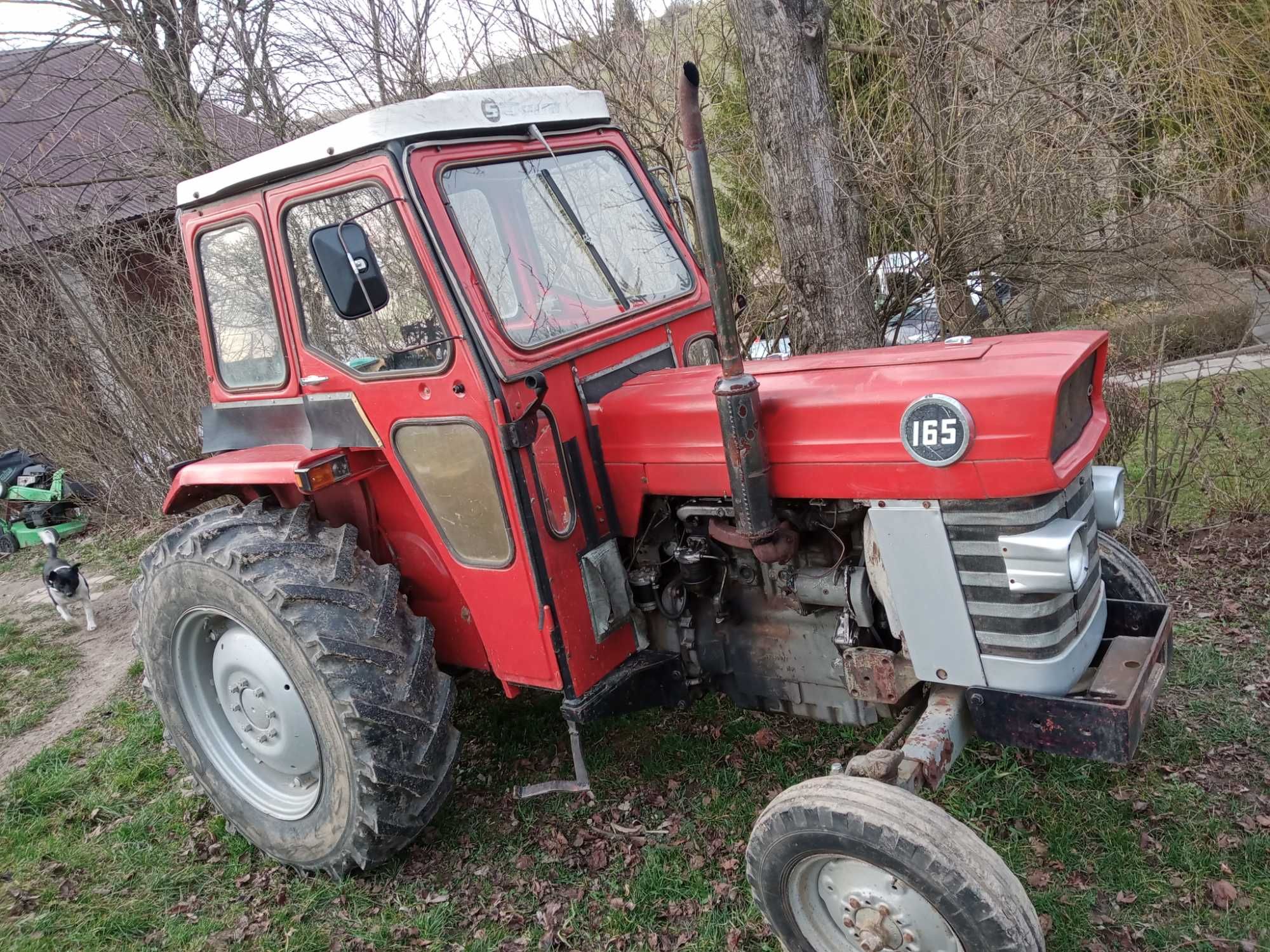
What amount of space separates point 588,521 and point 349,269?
104 centimetres

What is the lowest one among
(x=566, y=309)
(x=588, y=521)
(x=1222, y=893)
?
(x=1222, y=893)

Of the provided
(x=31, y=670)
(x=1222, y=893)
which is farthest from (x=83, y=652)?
(x=1222, y=893)

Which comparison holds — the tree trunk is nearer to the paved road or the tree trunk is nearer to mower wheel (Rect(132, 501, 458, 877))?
the paved road

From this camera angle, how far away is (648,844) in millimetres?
3242

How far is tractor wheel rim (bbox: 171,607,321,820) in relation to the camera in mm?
3236

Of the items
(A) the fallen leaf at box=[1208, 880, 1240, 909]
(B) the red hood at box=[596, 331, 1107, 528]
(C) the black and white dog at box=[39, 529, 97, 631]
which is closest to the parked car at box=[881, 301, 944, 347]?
(B) the red hood at box=[596, 331, 1107, 528]

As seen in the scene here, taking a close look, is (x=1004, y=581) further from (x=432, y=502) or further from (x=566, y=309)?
(x=432, y=502)

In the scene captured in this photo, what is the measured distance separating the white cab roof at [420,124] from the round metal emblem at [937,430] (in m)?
1.61

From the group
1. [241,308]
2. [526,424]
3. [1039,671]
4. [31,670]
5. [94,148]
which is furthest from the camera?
[94,148]

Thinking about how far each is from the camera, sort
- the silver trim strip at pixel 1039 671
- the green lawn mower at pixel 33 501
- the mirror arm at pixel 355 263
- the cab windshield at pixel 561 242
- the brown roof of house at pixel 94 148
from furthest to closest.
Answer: the green lawn mower at pixel 33 501
the brown roof of house at pixel 94 148
the cab windshield at pixel 561 242
the mirror arm at pixel 355 263
the silver trim strip at pixel 1039 671

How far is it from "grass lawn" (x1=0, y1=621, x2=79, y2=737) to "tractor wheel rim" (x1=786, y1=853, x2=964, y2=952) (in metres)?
4.28

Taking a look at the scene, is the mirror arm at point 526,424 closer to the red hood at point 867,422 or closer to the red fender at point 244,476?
the red hood at point 867,422

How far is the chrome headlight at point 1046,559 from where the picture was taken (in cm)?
222

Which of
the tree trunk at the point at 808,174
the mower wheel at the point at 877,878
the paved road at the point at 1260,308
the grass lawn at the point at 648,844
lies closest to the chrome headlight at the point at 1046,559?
the mower wheel at the point at 877,878
